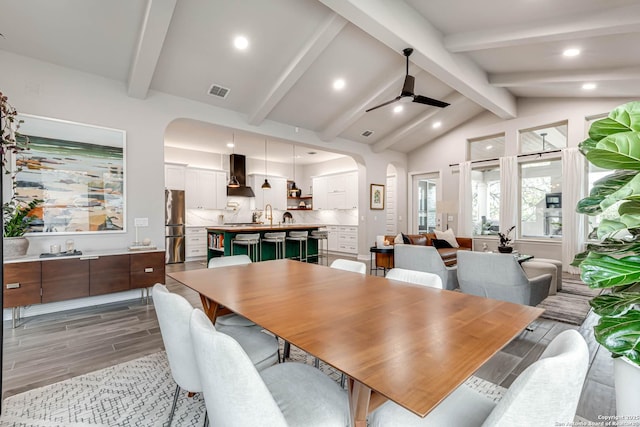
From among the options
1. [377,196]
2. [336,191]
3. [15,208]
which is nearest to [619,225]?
[15,208]

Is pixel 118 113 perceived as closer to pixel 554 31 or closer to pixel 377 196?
pixel 554 31

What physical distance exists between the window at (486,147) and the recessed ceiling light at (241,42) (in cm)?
606

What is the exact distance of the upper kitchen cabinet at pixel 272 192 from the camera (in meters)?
9.14

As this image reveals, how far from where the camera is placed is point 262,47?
12.7ft

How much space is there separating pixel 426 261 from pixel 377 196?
4.32m

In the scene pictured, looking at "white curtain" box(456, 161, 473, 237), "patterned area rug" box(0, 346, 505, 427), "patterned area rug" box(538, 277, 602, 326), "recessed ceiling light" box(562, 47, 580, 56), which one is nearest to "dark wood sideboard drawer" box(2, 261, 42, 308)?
"patterned area rug" box(0, 346, 505, 427)

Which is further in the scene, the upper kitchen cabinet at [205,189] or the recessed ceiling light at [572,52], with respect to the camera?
the upper kitchen cabinet at [205,189]

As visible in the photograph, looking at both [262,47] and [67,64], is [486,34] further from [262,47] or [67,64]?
[67,64]

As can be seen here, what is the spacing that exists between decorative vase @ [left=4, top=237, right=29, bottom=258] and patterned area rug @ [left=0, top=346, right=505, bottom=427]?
1901 millimetres

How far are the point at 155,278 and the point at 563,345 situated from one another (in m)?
4.26

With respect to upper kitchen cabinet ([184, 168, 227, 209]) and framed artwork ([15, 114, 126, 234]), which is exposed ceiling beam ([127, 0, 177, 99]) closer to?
framed artwork ([15, 114, 126, 234])

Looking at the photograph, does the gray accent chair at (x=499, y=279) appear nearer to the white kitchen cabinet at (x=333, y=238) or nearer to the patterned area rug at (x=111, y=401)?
the patterned area rug at (x=111, y=401)

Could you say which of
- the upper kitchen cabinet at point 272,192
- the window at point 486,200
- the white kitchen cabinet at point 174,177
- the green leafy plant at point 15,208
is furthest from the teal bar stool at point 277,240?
the window at point 486,200

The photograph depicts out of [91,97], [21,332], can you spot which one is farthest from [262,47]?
[21,332]
